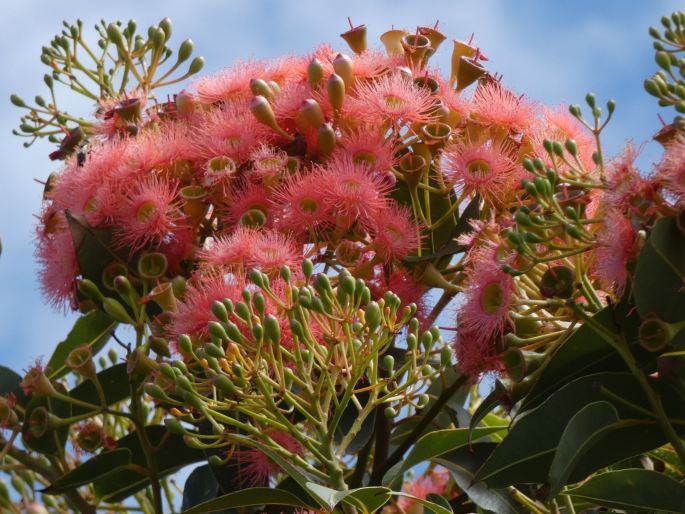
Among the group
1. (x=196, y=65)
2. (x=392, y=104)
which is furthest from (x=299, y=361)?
(x=196, y=65)

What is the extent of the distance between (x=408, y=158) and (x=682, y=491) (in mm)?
763

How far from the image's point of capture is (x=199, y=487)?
2373 mm

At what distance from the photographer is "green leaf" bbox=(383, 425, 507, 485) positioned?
205cm

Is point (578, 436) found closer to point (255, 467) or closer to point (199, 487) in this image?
point (255, 467)

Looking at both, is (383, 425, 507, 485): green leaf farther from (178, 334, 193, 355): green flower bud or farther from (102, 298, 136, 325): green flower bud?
(102, 298, 136, 325): green flower bud

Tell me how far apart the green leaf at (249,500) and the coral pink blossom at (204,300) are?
0.27 meters

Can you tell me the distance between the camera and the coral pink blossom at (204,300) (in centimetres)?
194

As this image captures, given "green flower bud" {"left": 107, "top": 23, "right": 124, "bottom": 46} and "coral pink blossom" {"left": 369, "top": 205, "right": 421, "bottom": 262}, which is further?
"green flower bud" {"left": 107, "top": 23, "right": 124, "bottom": 46}

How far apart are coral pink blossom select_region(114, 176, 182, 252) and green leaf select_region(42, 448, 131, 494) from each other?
1.51 feet

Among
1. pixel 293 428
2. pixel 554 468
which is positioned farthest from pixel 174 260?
pixel 554 468

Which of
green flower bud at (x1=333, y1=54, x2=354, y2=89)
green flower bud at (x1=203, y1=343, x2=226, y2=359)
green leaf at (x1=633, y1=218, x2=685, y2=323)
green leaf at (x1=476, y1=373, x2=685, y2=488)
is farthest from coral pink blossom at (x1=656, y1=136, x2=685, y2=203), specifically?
green flower bud at (x1=333, y1=54, x2=354, y2=89)

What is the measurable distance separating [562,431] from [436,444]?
0.33 m

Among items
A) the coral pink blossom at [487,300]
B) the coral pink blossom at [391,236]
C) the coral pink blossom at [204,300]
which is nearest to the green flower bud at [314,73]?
the coral pink blossom at [391,236]

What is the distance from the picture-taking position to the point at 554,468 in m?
1.68
